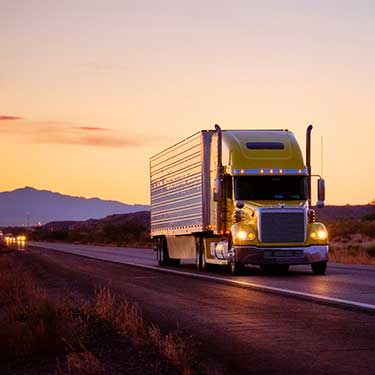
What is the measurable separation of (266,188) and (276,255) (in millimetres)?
2037

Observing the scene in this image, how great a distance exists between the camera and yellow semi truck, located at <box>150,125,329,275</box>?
90.9 feet

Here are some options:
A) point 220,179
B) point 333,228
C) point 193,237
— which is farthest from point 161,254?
point 333,228

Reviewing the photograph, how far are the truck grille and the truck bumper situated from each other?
0.28m

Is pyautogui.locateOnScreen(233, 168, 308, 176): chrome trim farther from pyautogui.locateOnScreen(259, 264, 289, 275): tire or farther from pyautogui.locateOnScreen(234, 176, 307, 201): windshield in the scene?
pyautogui.locateOnScreen(259, 264, 289, 275): tire

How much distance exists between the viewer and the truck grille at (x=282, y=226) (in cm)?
2769

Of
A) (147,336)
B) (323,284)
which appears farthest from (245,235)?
(147,336)

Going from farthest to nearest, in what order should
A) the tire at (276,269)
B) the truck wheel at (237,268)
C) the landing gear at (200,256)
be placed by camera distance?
the landing gear at (200,256), the tire at (276,269), the truck wheel at (237,268)

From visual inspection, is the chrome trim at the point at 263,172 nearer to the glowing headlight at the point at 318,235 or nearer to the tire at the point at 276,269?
the glowing headlight at the point at 318,235

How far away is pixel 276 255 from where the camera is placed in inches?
1091

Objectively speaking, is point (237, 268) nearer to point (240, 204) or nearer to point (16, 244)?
point (240, 204)

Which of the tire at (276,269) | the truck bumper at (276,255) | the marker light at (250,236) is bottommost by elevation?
the tire at (276,269)

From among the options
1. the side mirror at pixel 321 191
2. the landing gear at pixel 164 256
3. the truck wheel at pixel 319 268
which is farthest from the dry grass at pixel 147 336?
the landing gear at pixel 164 256

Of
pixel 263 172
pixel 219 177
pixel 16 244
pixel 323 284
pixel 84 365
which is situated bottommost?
pixel 84 365

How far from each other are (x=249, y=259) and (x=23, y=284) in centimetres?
795
